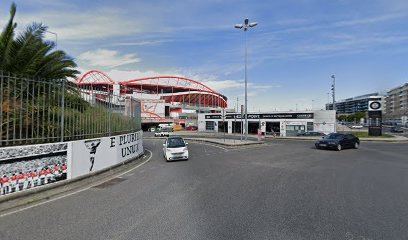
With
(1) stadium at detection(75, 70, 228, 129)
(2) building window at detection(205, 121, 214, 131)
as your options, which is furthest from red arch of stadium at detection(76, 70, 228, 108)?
(2) building window at detection(205, 121, 214, 131)

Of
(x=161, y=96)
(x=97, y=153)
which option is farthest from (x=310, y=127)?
(x=161, y=96)

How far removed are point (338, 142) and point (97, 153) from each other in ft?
56.8

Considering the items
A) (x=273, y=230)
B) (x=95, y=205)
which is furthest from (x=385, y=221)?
(x=95, y=205)

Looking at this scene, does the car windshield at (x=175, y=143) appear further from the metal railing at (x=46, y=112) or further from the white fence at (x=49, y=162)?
the metal railing at (x=46, y=112)

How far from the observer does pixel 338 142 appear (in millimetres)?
18781

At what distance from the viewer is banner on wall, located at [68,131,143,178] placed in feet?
26.2

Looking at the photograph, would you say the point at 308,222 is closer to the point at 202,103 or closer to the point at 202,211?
the point at 202,211

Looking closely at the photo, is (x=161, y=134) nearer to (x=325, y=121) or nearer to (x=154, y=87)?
(x=325, y=121)

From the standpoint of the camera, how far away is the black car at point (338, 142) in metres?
18.7

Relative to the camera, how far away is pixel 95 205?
5.89 metres

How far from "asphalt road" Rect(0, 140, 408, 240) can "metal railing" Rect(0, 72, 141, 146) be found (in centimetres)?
218

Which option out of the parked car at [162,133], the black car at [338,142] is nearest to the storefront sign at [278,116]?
the parked car at [162,133]

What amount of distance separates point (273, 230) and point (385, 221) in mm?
2339

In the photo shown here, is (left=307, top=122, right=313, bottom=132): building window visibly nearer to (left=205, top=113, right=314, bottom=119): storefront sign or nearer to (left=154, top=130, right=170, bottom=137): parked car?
(left=205, top=113, right=314, bottom=119): storefront sign
